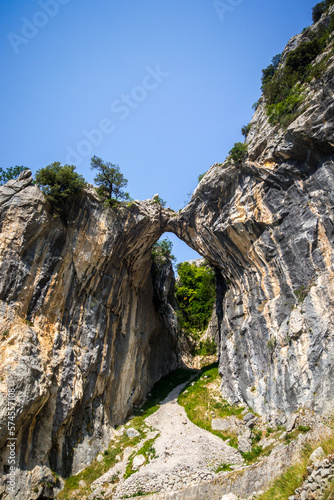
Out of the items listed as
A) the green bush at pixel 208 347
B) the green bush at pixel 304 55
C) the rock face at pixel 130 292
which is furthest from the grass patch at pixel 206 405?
the green bush at pixel 304 55

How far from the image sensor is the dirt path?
49.4ft

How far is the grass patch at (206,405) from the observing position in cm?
2030

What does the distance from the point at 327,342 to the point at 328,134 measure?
11.5 metres

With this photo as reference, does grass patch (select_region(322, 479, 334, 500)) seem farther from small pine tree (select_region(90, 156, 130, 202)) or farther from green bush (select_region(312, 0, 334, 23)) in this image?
green bush (select_region(312, 0, 334, 23))

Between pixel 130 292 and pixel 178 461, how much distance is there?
46.4 feet

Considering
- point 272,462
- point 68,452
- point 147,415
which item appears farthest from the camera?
point 147,415

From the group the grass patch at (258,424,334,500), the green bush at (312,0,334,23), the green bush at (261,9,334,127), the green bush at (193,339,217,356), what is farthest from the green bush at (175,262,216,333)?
the grass patch at (258,424,334,500)

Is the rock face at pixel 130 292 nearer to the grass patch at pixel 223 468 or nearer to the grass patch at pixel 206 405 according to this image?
the grass patch at pixel 206 405

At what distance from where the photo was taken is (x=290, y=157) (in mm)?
20266

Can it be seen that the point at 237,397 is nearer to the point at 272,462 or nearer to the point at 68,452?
the point at 272,462

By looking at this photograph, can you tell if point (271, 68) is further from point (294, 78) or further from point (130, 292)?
point (130, 292)

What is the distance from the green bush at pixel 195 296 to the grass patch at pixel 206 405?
40.8 feet

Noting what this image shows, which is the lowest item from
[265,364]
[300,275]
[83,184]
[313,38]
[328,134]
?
[265,364]

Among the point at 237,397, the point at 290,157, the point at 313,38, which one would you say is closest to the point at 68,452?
the point at 237,397
